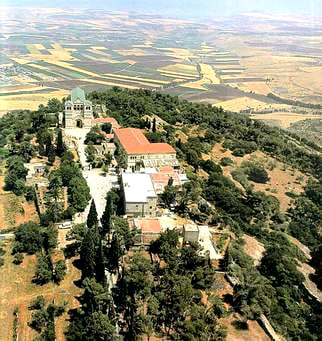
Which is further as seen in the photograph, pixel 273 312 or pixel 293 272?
pixel 293 272

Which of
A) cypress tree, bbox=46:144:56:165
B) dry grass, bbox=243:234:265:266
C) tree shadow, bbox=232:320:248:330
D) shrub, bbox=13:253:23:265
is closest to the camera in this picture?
tree shadow, bbox=232:320:248:330

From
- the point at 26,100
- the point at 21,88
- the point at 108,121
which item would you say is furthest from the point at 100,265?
the point at 21,88

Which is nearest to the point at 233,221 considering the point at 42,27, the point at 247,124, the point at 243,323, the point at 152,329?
the point at 243,323

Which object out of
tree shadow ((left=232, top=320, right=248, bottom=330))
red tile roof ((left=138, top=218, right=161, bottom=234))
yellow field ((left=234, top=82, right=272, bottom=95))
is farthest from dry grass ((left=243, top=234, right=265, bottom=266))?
yellow field ((left=234, top=82, right=272, bottom=95))

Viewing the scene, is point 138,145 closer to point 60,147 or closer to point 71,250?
point 60,147

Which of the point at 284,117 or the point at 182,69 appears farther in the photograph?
the point at 182,69

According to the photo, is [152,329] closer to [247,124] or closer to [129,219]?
[129,219]

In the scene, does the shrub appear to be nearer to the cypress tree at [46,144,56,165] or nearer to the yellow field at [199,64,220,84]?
the cypress tree at [46,144,56,165]
